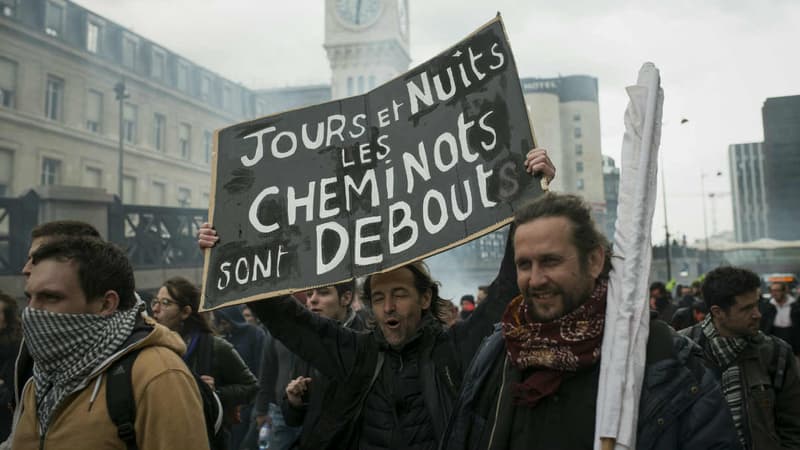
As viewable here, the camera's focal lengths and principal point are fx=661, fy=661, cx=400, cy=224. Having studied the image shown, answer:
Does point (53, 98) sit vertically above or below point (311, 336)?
above

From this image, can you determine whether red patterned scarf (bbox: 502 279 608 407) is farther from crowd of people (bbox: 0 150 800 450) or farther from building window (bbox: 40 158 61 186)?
building window (bbox: 40 158 61 186)

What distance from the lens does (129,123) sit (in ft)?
122

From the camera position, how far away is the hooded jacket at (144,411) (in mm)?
2020

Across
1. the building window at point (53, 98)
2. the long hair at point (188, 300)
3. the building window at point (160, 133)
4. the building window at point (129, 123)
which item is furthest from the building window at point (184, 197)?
the long hair at point (188, 300)

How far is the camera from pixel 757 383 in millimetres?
3092

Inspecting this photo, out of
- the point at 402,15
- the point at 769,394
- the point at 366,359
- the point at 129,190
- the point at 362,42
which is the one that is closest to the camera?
the point at 366,359

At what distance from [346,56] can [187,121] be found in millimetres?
28057

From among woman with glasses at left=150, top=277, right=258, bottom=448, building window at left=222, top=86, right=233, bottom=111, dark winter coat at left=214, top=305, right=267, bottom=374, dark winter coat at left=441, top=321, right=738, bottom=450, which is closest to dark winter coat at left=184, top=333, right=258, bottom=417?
woman with glasses at left=150, top=277, right=258, bottom=448

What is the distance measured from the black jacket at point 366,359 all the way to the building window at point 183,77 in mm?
40394

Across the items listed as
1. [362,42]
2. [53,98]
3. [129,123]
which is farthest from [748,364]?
[362,42]

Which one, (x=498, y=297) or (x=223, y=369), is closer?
(x=498, y=297)

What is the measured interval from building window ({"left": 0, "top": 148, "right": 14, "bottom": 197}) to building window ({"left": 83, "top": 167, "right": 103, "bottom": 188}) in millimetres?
4576

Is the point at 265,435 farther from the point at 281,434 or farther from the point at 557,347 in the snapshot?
the point at 557,347

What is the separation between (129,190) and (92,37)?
868 cm
